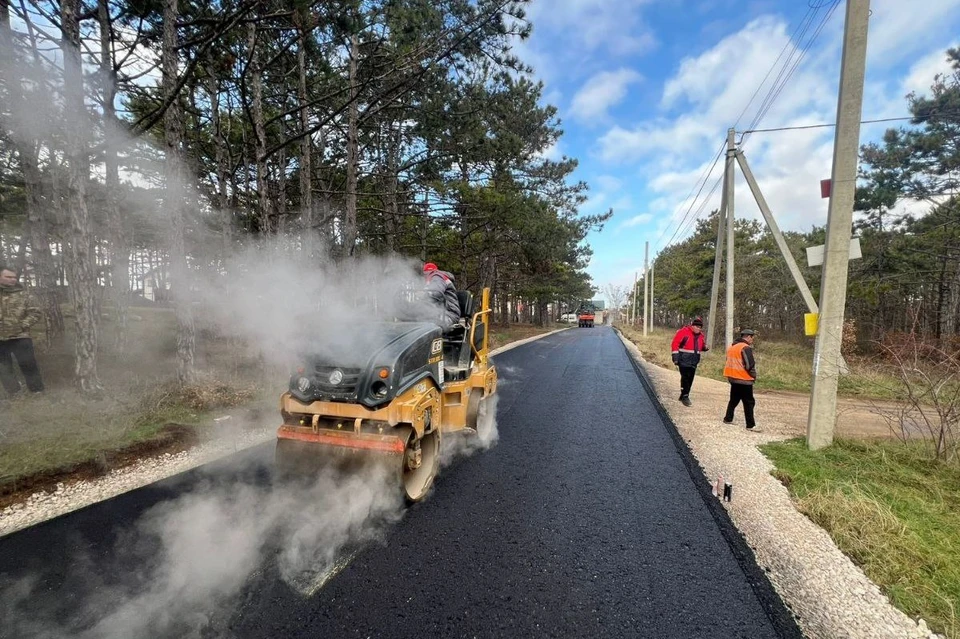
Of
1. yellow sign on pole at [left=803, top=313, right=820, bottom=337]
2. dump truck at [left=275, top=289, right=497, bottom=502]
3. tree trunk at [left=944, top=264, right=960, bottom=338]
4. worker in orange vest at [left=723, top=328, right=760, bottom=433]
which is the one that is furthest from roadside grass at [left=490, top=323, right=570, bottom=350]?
tree trunk at [left=944, top=264, right=960, bottom=338]

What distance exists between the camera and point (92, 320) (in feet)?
19.6

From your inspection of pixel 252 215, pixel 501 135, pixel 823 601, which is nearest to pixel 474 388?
pixel 823 601

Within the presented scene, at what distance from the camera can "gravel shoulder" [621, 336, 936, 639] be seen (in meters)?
2.35

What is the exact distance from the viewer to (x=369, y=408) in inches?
134

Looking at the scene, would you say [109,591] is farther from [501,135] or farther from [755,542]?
[501,135]

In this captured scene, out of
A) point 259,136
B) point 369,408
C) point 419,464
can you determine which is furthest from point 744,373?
point 259,136

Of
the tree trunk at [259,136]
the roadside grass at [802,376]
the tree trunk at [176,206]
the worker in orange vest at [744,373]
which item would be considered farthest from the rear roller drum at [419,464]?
the roadside grass at [802,376]

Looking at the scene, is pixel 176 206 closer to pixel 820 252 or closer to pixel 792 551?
pixel 792 551

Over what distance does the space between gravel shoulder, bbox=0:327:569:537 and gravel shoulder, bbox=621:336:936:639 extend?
16.9ft

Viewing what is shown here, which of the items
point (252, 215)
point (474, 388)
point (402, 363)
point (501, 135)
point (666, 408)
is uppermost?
point (501, 135)

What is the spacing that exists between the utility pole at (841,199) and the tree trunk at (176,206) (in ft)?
29.8

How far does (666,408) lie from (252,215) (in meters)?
13.8

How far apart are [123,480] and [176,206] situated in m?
4.83

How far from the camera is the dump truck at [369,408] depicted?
3.32 m
